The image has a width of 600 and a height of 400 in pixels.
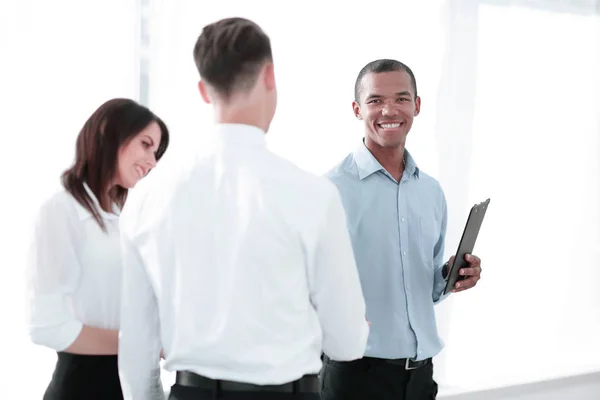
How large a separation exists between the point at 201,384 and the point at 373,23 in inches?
79.0

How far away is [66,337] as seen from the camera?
1.46 m

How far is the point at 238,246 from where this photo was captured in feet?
3.95

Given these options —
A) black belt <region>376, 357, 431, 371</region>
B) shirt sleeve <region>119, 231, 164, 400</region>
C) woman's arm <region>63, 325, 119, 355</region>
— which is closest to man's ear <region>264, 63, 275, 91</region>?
shirt sleeve <region>119, 231, 164, 400</region>

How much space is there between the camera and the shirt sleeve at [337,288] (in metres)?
1.26

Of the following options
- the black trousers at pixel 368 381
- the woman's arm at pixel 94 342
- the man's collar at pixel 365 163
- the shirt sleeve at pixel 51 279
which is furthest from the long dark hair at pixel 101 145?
the black trousers at pixel 368 381

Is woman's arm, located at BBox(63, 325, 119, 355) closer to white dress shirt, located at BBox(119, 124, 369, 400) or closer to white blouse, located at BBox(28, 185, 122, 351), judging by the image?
white blouse, located at BBox(28, 185, 122, 351)

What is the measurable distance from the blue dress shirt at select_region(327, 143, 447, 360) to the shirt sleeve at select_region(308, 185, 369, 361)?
0.56 m

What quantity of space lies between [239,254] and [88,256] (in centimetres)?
50

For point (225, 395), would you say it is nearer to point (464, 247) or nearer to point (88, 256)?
point (88, 256)

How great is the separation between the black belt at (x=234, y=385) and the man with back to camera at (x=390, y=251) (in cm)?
61

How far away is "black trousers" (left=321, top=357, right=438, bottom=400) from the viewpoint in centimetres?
189

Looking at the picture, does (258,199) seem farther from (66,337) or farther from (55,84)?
(55,84)

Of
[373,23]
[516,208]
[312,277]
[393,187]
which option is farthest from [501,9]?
[312,277]

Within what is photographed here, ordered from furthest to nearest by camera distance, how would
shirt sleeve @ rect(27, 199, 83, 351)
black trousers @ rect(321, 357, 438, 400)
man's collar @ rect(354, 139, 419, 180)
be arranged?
man's collar @ rect(354, 139, 419, 180) < black trousers @ rect(321, 357, 438, 400) < shirt sleeve @ rect(27, 199, 83, 351)
